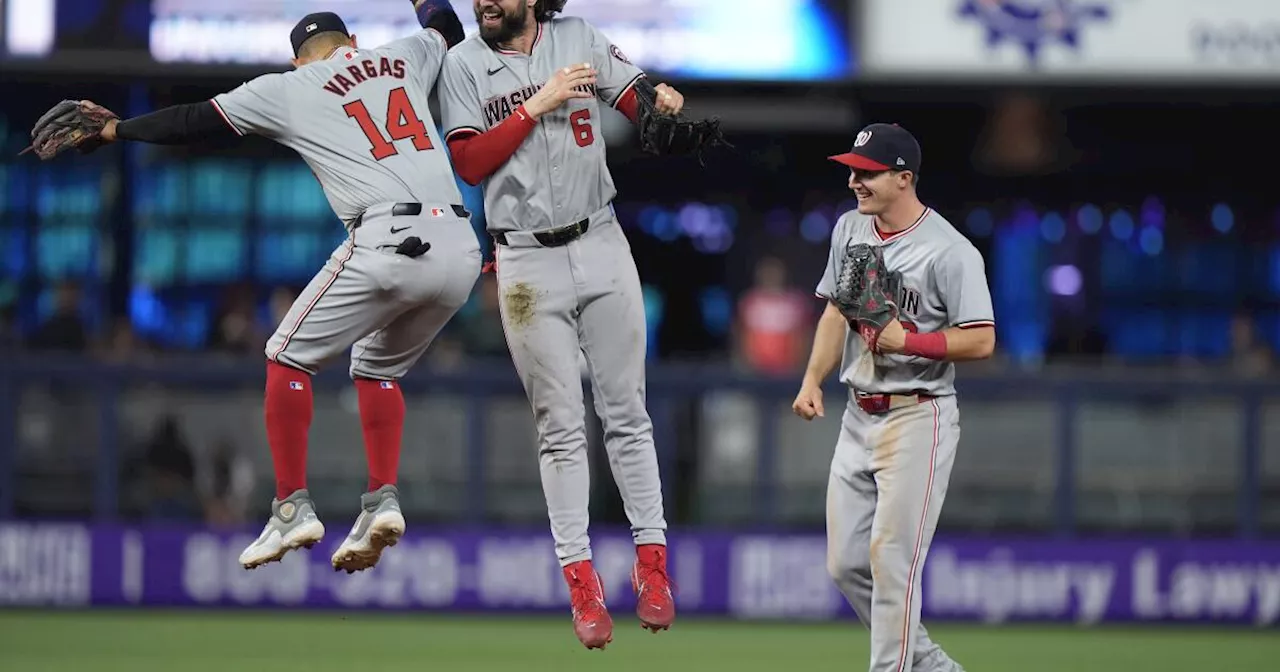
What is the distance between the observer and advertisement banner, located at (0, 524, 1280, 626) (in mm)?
14586

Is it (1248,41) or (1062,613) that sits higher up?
(1248,41)

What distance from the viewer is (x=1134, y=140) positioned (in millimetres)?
18609

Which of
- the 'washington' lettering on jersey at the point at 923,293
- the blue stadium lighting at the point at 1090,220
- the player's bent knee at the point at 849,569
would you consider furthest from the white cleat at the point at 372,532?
the blue stadium lighting at the point at 1090,220

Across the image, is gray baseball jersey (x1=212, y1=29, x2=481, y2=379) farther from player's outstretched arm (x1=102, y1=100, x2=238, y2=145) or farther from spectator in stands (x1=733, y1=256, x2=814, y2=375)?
spectator in stands (x1=733, y1=256, x2=814, y2=375)

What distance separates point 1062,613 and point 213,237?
7768mm

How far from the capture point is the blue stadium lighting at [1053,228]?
1831cm

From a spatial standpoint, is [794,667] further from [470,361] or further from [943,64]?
[943,64]

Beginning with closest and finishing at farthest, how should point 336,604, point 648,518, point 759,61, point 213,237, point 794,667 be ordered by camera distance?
point 648,518
point 794,667
point 336,604
point 759,61
point 213,237

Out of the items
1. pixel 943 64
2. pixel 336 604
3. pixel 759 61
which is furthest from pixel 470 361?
pixel 943 64

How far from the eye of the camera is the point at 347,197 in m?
7.70

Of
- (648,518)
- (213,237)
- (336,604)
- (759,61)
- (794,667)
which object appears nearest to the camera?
(648,518)

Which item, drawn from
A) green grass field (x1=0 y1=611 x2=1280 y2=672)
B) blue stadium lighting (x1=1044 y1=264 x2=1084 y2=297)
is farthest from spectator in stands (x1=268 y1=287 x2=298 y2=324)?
blue stadium lighting (x1=1044 y1=264 x2=1084 y2=297)

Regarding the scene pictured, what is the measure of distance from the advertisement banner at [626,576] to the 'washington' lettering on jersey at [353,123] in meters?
7.14

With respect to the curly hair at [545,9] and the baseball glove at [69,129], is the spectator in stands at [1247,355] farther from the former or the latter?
the baseball glove at [69,129]
